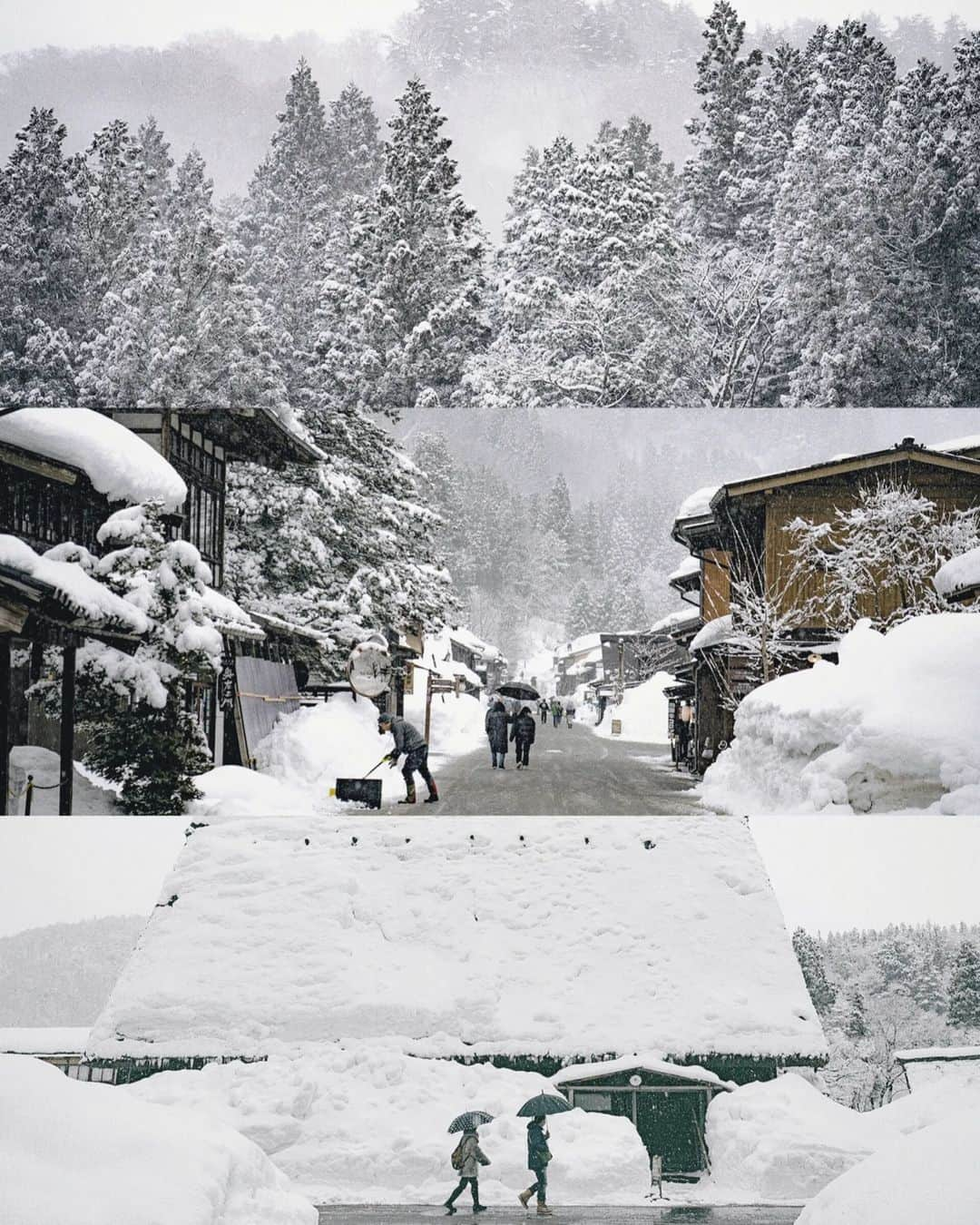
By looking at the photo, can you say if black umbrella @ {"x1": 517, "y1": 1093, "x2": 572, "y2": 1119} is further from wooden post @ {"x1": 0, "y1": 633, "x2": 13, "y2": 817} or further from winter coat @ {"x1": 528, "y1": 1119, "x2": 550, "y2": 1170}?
wooden post @ {"x1": 0, "y1": 633, "x2": 13, "y2": 817}

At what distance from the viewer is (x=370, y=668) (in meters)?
4.91

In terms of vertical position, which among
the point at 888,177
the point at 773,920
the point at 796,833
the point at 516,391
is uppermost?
the point at 888,177

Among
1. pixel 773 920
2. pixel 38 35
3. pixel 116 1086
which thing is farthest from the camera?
pixel 38 35

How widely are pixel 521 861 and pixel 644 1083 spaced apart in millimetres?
853

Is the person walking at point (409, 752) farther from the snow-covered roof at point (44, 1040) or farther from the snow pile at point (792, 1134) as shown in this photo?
the snow pile at point (792, 1134)

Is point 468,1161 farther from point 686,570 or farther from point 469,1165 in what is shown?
point 686,570

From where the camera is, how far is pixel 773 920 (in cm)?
453

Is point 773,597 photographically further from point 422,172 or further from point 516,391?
point 422,172

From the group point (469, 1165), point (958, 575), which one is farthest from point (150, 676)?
point (958, 575)

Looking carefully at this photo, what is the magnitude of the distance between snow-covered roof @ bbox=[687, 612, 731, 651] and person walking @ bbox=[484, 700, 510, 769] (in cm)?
75

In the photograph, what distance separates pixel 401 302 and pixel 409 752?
65.7 inches

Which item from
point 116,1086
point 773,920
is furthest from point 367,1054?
point 773,920

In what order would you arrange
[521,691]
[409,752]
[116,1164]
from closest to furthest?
[116,1164], [409,752], [521,691]

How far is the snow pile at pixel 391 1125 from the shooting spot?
13.4 feet
